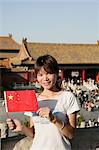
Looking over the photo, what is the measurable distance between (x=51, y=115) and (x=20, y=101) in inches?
7.5

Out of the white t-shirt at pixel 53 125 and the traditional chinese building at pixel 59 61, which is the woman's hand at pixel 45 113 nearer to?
the white t-shirt at pixel 53 125

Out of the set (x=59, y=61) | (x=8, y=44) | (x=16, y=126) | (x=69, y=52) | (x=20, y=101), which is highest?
(x=8, y=44)

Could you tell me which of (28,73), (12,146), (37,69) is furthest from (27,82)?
(37,69)

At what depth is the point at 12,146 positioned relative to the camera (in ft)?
10.4

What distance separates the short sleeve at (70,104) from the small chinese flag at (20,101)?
0.44 feet

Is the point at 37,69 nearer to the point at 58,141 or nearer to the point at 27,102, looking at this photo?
the point at 27,102

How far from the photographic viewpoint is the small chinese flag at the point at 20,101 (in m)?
1.60

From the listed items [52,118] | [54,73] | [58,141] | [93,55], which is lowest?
[58,141]

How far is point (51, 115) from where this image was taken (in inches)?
59.2

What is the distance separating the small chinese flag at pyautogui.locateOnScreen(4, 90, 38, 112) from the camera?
160 centimetres

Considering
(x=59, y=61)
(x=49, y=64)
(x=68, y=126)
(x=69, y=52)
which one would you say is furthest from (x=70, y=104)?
(x=69, y=52)

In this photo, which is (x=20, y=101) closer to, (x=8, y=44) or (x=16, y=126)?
(x=16, y=126)

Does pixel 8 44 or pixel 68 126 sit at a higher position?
pixel 8 44

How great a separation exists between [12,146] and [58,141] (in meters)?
1.67
